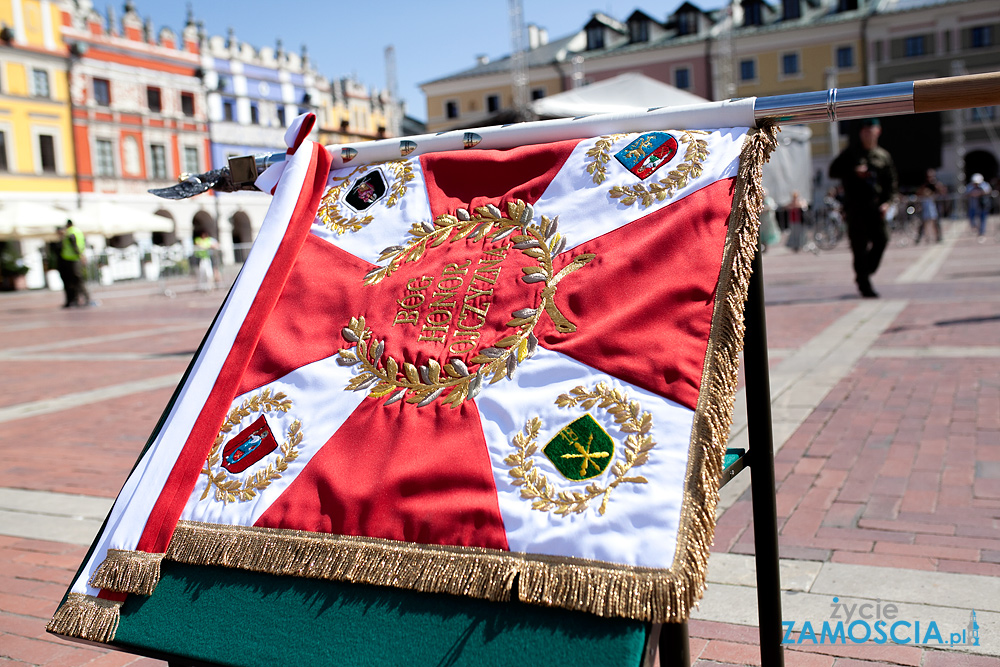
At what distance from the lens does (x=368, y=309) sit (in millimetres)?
1643

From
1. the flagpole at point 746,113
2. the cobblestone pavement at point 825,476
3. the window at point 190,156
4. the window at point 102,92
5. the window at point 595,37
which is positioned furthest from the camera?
the window at point 595,37

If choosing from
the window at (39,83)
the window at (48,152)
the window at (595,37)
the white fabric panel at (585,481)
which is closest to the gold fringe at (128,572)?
the white fabric panel at (585,481)

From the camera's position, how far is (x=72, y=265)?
17.7 m

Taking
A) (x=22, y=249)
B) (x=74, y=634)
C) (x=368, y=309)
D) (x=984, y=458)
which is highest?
(x=22, y=249)

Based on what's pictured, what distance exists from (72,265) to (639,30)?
126 feet

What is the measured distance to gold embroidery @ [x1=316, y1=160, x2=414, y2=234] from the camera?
180 centimetres

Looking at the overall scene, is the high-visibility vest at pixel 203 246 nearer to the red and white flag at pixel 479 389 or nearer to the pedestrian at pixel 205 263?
the pedestrian at pixel 205 263

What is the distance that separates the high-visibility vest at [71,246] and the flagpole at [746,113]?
57.1 ft

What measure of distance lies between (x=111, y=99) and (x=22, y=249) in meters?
9.03

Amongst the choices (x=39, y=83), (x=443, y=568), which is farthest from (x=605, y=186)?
(x=39, y=83)

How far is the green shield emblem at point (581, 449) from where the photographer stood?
127 cm

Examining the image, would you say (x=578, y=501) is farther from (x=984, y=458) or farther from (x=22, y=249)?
(x=22, y=249)

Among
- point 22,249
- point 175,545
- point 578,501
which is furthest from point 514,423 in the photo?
point 22,249

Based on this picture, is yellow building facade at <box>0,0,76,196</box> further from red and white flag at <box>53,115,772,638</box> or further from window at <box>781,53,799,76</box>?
red and white flag at <box>53,115,772,638</box>
